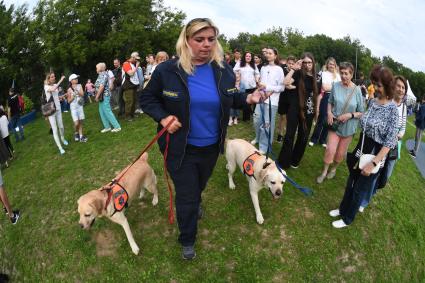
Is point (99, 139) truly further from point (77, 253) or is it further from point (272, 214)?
point (272, 214)

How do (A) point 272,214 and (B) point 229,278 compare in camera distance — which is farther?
(A) point 272,214

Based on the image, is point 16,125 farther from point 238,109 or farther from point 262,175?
point 262,175

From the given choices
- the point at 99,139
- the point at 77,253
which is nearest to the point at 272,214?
the point at 77,253

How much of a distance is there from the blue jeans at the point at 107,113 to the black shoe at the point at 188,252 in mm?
6130

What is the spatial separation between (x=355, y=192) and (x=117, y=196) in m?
3.56

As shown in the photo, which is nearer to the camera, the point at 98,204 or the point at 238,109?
the point at 98,204

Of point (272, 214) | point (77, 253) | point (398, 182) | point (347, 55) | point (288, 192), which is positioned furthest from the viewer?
point (347, 55)

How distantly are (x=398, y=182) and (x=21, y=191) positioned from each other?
8.89 metres

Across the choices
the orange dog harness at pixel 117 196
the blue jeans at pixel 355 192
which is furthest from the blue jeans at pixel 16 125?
the blue jeans at pixel 355 192

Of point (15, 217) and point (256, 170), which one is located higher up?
point (256, 170)

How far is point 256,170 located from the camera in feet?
14.5

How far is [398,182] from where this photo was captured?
22.7 ft

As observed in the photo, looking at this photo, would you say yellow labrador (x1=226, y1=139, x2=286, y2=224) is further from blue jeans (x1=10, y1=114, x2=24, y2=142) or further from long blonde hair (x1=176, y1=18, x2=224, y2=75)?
blue jeans (x1=10, y1=114, x2=24, y2=142)

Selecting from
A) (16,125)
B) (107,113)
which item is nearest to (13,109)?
(16,125)
